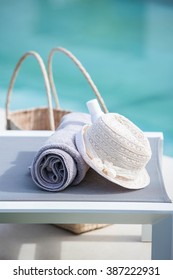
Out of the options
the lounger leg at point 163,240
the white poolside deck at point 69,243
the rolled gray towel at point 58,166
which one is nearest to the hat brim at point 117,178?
the rolled gray towel at point 58,166

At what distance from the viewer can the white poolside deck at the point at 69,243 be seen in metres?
2.41

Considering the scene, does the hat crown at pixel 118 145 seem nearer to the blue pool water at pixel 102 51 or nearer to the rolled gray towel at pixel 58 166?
the rolled gray towel at pixel 58 166

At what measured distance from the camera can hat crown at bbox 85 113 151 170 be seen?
73.4 inches

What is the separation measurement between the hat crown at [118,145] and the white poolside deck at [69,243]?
630mm

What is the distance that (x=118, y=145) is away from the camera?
73.2 inches

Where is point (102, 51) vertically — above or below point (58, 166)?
above

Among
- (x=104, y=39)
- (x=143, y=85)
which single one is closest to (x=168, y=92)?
(x=143, y=85)

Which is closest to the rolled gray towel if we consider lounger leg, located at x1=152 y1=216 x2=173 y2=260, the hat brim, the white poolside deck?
the hat brim

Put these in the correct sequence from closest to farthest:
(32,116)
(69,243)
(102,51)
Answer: (69,243) < (32,116) < (102,51)

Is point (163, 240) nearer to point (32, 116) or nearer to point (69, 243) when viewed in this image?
point (69, 243)

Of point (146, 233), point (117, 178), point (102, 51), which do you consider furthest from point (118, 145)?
point (102, 51)

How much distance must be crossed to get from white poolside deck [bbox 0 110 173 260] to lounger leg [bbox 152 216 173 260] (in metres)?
0.53

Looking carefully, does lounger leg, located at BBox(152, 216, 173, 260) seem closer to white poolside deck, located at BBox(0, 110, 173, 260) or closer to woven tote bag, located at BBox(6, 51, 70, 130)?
white poolside deck, located at BBox(0, 110, 173, 260)

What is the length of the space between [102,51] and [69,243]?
5.53 meters
